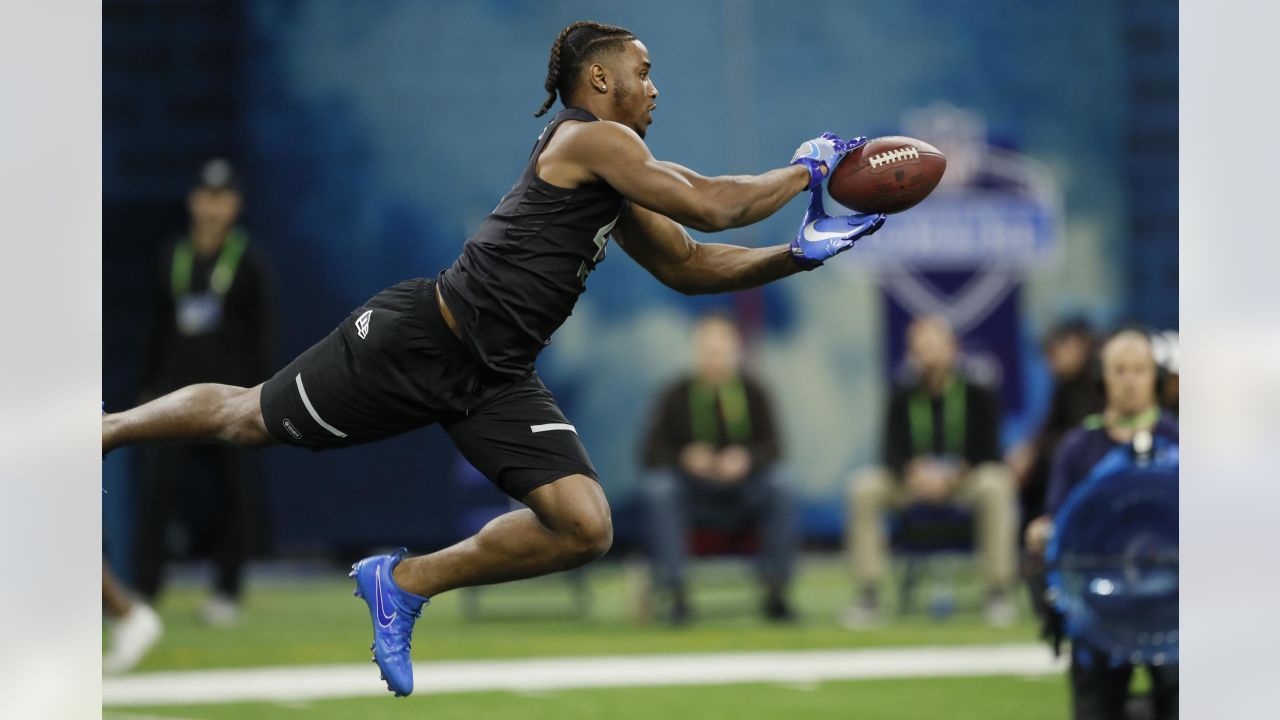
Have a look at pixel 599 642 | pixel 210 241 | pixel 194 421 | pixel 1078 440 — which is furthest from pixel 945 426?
pixel 194 421

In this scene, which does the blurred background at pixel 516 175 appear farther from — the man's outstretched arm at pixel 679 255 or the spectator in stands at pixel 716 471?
the man's outstretched arm at pixel 679 255

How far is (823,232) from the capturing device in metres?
4.12

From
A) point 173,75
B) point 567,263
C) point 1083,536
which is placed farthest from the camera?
point 173,75

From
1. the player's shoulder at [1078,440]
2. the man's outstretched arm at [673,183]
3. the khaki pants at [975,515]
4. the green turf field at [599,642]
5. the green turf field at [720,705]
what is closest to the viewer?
the man's outstretched arm at [673,183]

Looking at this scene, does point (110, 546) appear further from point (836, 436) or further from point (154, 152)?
point (836, 436)

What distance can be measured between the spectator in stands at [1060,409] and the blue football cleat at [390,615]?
469 centimetres

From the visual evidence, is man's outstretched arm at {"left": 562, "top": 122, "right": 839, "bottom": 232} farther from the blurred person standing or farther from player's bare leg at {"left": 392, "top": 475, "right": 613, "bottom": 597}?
the blurred person standing

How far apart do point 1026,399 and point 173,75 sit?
238 inches

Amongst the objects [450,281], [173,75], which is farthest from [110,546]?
[450,281]

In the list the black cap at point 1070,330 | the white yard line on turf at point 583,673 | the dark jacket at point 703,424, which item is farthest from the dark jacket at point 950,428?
the white yard line on turf at point 583,673

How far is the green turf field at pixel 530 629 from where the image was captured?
7.79 metres

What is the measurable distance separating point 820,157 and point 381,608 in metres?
1.61
